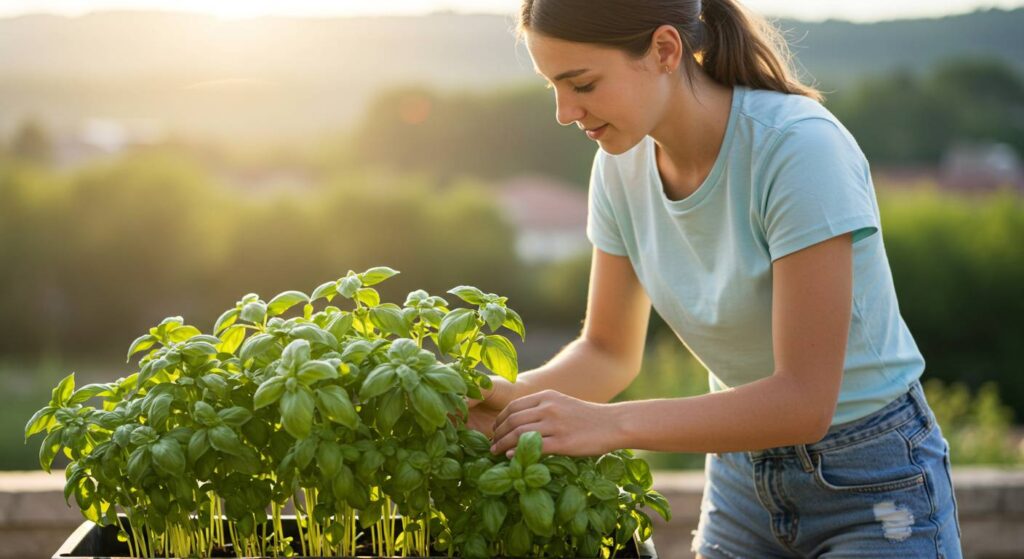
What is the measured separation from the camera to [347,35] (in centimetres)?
511

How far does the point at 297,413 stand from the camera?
1.01 m

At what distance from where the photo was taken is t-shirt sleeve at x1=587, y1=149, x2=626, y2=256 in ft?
5.17

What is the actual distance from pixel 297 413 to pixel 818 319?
22.7 inches

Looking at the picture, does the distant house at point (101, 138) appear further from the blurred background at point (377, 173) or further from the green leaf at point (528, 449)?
the green leaf at point (528, 449)

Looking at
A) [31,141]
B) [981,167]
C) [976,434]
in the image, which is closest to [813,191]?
[976,434]

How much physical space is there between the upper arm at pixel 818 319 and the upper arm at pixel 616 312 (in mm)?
383

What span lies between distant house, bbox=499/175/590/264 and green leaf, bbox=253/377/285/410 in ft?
11.2

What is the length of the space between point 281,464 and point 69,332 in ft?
12.5

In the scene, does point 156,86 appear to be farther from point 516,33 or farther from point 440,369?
→ point 440,369

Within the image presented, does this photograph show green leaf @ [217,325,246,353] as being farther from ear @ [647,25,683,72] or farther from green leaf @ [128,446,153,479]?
ear @ [647,25,683,72]

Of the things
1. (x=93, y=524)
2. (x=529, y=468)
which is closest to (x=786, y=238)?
(x=529, y=468)

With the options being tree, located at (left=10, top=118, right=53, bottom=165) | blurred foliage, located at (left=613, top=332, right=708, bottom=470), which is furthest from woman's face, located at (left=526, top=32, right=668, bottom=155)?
tree, located at (left=10, top=118, right=53, bottom=165)

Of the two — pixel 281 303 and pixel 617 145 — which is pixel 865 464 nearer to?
pixel 617 145

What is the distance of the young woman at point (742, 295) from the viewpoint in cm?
122
